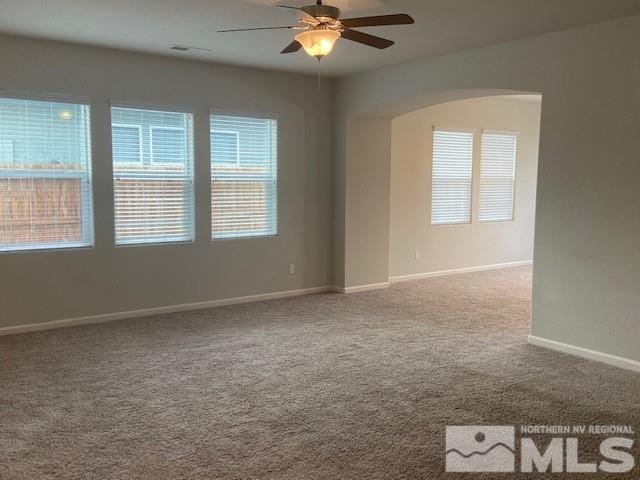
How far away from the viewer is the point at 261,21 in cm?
435

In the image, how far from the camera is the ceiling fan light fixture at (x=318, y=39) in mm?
3434

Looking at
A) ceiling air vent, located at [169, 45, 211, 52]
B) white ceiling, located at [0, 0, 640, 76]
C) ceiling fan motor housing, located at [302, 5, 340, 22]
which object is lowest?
ceiling fan motor housing, located at [302, 5, 340, 22]

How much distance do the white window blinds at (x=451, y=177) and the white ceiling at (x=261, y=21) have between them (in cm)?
280

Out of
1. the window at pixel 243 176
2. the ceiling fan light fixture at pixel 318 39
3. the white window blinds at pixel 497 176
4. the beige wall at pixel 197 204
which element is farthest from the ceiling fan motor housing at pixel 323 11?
the white window blinds at pixel 497 176

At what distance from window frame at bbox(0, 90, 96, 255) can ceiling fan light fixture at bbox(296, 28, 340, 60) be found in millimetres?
2725

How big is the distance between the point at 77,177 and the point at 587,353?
15.7 feet

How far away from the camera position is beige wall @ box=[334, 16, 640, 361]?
4.16 meters

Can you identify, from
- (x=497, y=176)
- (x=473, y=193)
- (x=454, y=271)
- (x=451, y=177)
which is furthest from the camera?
(x=497, y=176)

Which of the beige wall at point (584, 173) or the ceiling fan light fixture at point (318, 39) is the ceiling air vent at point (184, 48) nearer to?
the ceiling fan light fixture at point (318, 39)

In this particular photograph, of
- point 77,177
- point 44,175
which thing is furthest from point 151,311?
point 44,175

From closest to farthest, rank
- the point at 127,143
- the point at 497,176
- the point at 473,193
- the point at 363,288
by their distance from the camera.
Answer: the point at 127,143 < the point at 363,288 < the point at 473,193 < the point at 497,176

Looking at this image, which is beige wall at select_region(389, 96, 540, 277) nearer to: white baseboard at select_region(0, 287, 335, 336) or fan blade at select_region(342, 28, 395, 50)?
white baseboard at select_region(0, 287, 335, 336)

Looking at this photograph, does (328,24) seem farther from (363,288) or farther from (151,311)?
(363,288)

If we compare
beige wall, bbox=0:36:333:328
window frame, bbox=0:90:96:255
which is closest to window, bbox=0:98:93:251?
window frame, bbox=0:90:96:255
